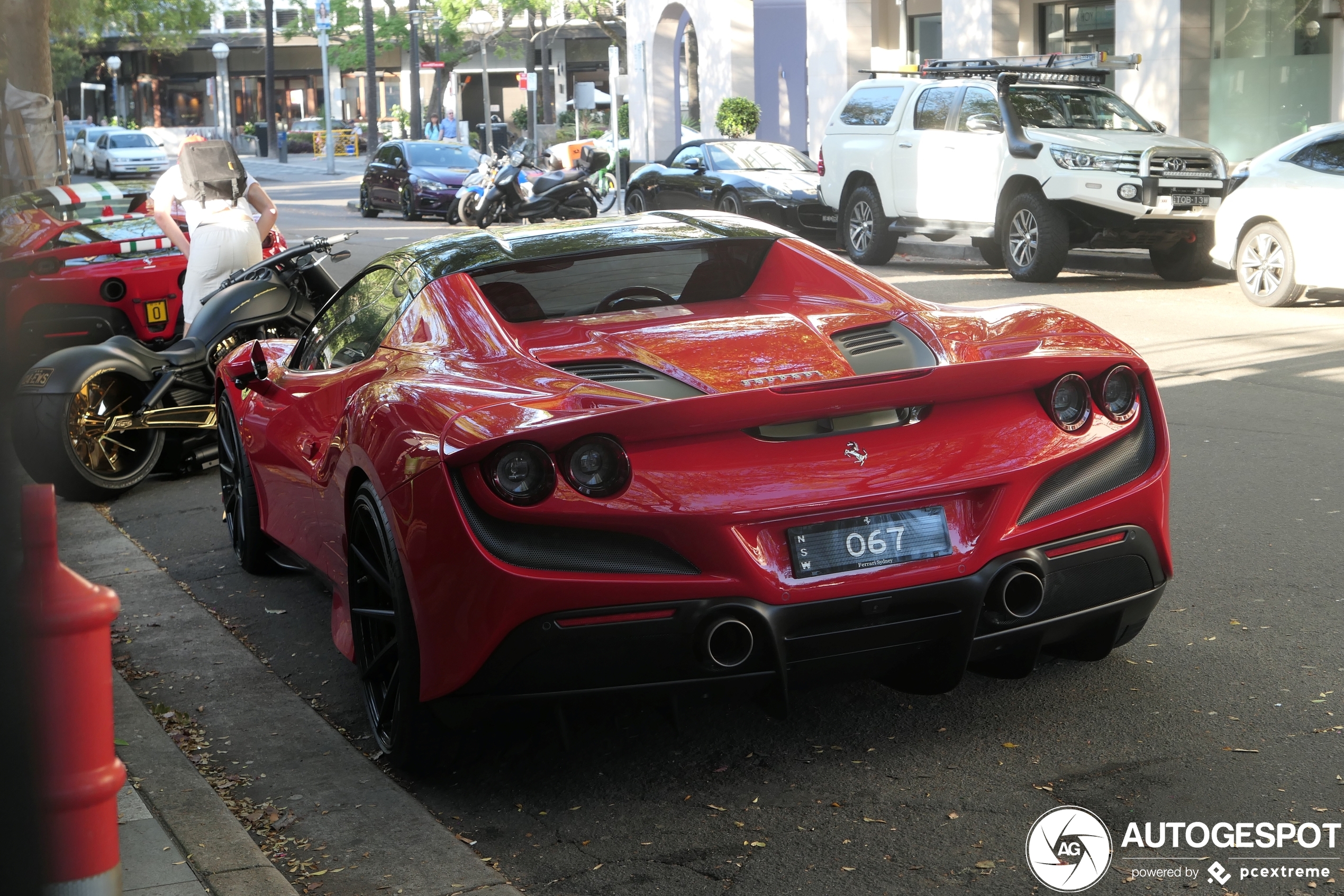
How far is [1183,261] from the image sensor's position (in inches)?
594

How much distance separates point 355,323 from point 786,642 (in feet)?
7.25

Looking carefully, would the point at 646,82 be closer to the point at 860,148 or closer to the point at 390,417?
the point at 860,148

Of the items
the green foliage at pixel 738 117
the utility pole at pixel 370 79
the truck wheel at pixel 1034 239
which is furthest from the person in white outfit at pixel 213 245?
the utility pole at pixel 370 79

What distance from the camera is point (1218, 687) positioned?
4.28 metres

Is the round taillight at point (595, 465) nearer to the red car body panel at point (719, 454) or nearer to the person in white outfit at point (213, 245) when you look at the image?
the red car body panel at point (719, 454)

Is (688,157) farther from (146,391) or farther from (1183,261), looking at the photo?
(146,391)

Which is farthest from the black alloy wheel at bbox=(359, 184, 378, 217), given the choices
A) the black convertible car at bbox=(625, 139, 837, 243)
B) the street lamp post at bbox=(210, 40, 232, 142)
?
the street lamp post at bbox=(210, 40, 232, 142)

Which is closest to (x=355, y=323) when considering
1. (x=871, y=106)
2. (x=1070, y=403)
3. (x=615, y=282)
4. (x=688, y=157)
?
(x=615, y=282)

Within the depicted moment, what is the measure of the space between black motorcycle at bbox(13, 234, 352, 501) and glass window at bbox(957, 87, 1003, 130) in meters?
9.54

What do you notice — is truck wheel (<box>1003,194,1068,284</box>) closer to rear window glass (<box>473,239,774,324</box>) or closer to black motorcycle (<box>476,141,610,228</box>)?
rear window glass (<box>473,239,774,324</box>)

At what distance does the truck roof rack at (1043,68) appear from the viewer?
1606 centimetres

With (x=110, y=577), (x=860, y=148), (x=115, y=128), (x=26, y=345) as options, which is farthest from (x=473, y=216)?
(x=115, y=128)

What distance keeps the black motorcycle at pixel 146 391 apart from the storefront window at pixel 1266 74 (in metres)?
16.5

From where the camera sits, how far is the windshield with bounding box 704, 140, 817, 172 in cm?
2055
